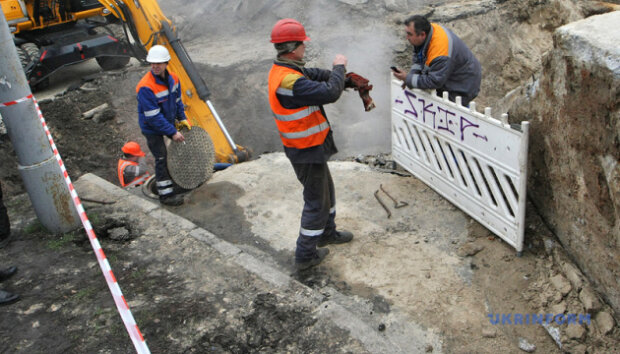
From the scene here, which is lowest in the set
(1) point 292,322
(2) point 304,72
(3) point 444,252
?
(3) point 444,252

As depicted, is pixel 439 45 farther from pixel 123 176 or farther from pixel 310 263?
pixel 123 176

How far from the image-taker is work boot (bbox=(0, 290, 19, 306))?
3.96 metres

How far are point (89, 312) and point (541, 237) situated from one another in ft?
12.5

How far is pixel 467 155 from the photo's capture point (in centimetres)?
489

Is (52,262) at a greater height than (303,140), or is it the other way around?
(303,140)

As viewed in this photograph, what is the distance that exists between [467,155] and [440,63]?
998mm

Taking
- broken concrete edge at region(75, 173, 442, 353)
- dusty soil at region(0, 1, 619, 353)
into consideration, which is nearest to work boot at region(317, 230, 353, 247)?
dusty soil at region(0, 1, 619, 353)

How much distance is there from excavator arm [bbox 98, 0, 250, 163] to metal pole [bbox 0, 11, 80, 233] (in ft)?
9.85

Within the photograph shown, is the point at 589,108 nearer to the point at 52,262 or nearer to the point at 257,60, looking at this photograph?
the point at 52,262

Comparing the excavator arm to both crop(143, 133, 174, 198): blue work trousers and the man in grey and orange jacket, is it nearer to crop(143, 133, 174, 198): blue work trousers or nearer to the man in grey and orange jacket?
crop(143, 133, 174, 198): blue work trousers

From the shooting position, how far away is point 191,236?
504 cm

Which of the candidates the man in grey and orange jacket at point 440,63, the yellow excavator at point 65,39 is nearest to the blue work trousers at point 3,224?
the yellow excavator at point 65,39

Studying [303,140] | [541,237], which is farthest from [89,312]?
[541,237]

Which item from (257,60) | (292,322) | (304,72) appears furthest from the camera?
(257,60)
